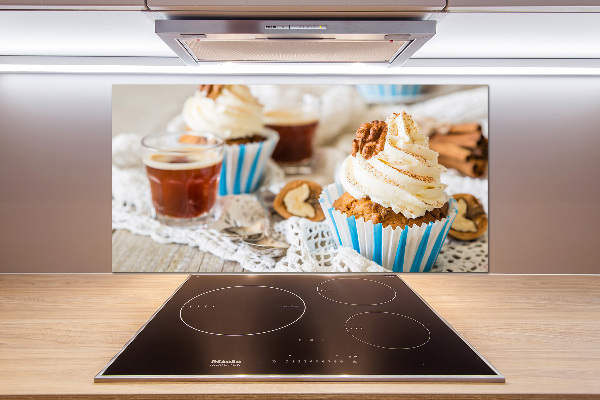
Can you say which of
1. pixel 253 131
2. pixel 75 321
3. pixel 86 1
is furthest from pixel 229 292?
pixel 86 1

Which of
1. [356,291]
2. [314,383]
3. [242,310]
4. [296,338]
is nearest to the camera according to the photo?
[314,383]

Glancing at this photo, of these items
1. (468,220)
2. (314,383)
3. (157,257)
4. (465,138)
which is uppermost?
(465,138)

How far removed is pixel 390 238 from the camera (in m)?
1.27

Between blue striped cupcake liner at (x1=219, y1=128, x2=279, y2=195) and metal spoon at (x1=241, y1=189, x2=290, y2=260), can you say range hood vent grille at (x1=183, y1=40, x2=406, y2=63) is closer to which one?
blue striped cupcake liner at (x1=219, y1=128, x2=279, y2=195)

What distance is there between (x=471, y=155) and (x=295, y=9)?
0.73 m

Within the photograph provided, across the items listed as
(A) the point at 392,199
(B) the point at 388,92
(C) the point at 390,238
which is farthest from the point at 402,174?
(B) the point at 388,92

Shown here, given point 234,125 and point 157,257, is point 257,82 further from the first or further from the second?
point 157,257

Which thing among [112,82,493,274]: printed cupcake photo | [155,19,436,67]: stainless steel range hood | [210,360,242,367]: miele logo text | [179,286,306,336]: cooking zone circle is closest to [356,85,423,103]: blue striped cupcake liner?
[112,82,493,274]: printed cupcake photo

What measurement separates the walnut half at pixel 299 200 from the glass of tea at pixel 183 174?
193mm

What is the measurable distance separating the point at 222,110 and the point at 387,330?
2.48 feet

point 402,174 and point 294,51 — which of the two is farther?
point 402,174

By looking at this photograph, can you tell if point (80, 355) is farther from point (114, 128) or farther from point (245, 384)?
point (114, 128)

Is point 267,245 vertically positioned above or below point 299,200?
below

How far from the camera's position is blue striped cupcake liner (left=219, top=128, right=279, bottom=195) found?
4.54 ft
